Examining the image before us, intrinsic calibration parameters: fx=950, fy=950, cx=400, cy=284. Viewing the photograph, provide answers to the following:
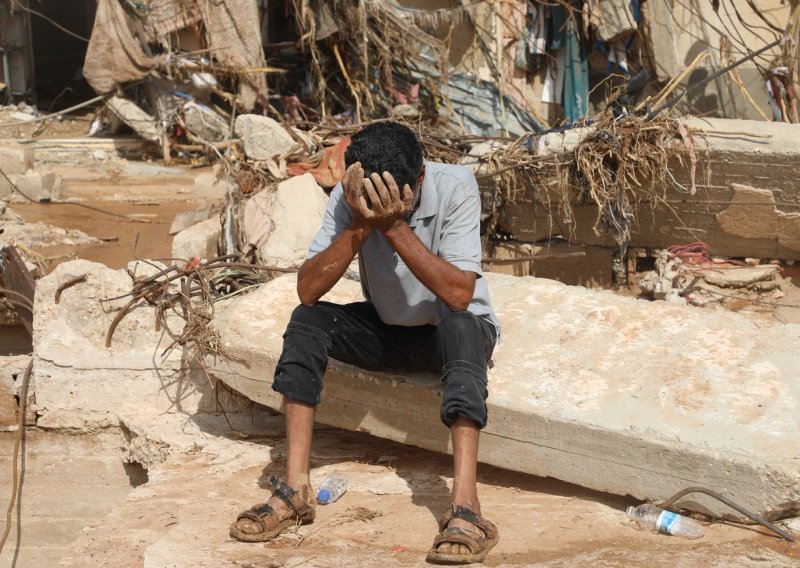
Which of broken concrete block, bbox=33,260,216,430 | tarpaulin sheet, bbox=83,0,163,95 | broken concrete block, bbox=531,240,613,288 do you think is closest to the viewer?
broken concrete block, bbox=33,260,216,430

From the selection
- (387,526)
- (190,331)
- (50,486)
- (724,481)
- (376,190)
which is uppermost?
(376,190)

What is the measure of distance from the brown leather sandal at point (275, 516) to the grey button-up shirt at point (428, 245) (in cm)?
70

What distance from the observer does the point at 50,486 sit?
4.76 m

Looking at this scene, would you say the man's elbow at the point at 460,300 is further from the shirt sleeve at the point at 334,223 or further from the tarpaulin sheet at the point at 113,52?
the tarpaulin sheet at the point at 113,52

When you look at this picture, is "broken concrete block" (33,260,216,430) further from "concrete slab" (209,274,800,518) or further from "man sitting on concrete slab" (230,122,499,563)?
"man sitting on concrete slab" (230,122,499,563)

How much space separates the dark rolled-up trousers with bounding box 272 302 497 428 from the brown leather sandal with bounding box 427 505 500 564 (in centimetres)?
30

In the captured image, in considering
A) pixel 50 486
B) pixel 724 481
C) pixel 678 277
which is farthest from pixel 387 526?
pixel 678 277

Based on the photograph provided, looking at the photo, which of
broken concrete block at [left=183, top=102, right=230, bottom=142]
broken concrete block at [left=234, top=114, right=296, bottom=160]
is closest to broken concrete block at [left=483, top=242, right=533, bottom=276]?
broken concrete block at [left=234, top=114, right=296, bottom=160]

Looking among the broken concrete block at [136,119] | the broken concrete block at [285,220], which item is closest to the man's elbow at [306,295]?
the broken concrete block at [285,220]

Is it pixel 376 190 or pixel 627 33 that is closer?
pixel 376 190

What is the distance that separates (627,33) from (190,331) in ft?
21.9

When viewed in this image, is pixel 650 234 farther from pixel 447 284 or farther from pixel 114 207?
pixel 114 207

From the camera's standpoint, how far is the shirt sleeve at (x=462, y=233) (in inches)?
129

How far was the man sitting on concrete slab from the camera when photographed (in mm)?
3119
